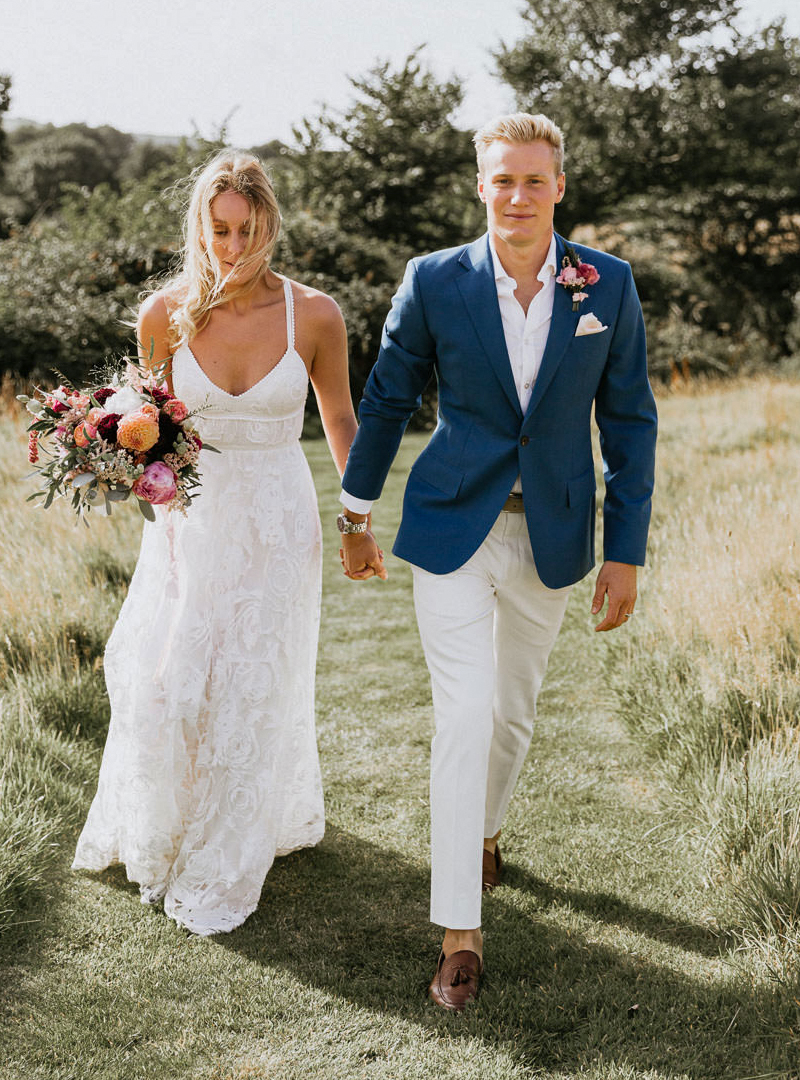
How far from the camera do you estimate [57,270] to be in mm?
16281

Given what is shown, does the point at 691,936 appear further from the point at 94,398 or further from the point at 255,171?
the point at 255,171

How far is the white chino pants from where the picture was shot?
111 inches

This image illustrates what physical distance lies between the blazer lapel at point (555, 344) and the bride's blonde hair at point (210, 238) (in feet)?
3.45

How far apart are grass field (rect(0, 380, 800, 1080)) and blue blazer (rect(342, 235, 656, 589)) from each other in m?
1.19

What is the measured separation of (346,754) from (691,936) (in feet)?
6.34

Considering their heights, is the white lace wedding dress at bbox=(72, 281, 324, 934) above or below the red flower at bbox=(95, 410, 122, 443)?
below

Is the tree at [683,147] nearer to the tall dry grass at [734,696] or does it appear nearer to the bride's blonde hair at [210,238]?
the tall dry grass at [734,696]

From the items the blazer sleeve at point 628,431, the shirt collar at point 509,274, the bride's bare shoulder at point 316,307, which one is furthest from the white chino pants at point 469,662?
the bride's bare shoulder at point 316,307

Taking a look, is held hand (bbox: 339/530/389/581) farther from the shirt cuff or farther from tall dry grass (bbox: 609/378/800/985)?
tall dry grass (bbox: 609/378/800/985)

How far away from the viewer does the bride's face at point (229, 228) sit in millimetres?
3297

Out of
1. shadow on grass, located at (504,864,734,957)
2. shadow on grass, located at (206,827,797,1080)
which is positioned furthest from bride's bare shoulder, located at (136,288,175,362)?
shadow on grass, located at (504,864,734,957)

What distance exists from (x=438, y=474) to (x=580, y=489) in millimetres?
434

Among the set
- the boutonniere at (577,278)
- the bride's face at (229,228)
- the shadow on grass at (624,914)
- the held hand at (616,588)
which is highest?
the bride's face at (229,228)

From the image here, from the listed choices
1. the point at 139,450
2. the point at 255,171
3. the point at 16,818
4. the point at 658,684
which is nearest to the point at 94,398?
the point at 139,450
